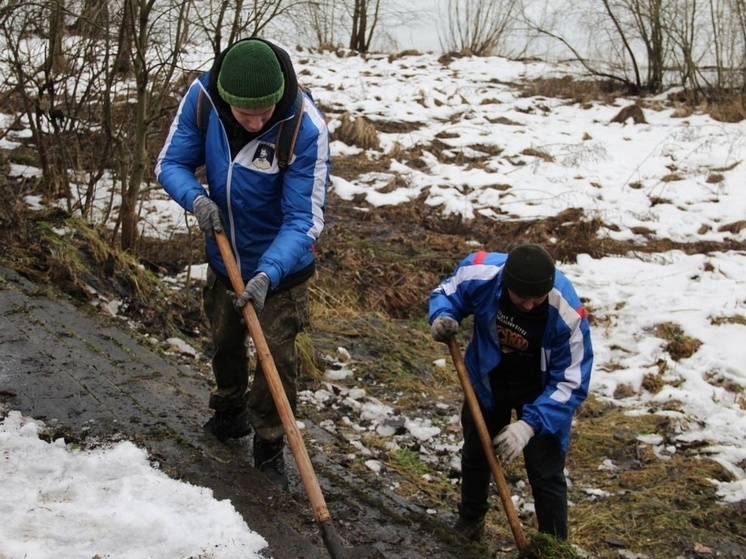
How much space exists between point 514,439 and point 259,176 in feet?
5.17

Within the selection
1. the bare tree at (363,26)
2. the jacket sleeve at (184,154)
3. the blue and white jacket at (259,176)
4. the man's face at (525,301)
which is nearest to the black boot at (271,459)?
the blue and white jacket at (259,176)

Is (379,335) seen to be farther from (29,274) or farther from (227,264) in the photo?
(227,264)

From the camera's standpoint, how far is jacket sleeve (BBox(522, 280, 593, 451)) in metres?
3.03

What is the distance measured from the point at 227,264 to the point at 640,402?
3.64 m

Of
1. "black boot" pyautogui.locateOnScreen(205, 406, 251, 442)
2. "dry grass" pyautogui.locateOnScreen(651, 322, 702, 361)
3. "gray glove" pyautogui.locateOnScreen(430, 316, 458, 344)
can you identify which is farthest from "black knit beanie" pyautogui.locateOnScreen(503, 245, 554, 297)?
"dry grass" pyautogui.locateOnScreen(651, 322, 702, 361)

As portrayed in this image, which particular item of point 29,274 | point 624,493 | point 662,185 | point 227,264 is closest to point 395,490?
point 624,493

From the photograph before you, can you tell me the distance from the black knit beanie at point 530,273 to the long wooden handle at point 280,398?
3.44 feet

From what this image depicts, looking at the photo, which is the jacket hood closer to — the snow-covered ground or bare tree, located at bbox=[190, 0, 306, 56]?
the snow-covered ground

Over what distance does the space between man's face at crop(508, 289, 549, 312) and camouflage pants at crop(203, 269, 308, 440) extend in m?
0.93

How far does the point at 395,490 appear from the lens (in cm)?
396

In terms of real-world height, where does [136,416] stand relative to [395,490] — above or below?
above

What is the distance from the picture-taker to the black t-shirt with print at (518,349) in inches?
123

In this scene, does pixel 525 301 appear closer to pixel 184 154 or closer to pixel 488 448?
pixel 488 448

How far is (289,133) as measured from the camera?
284 centimetres
